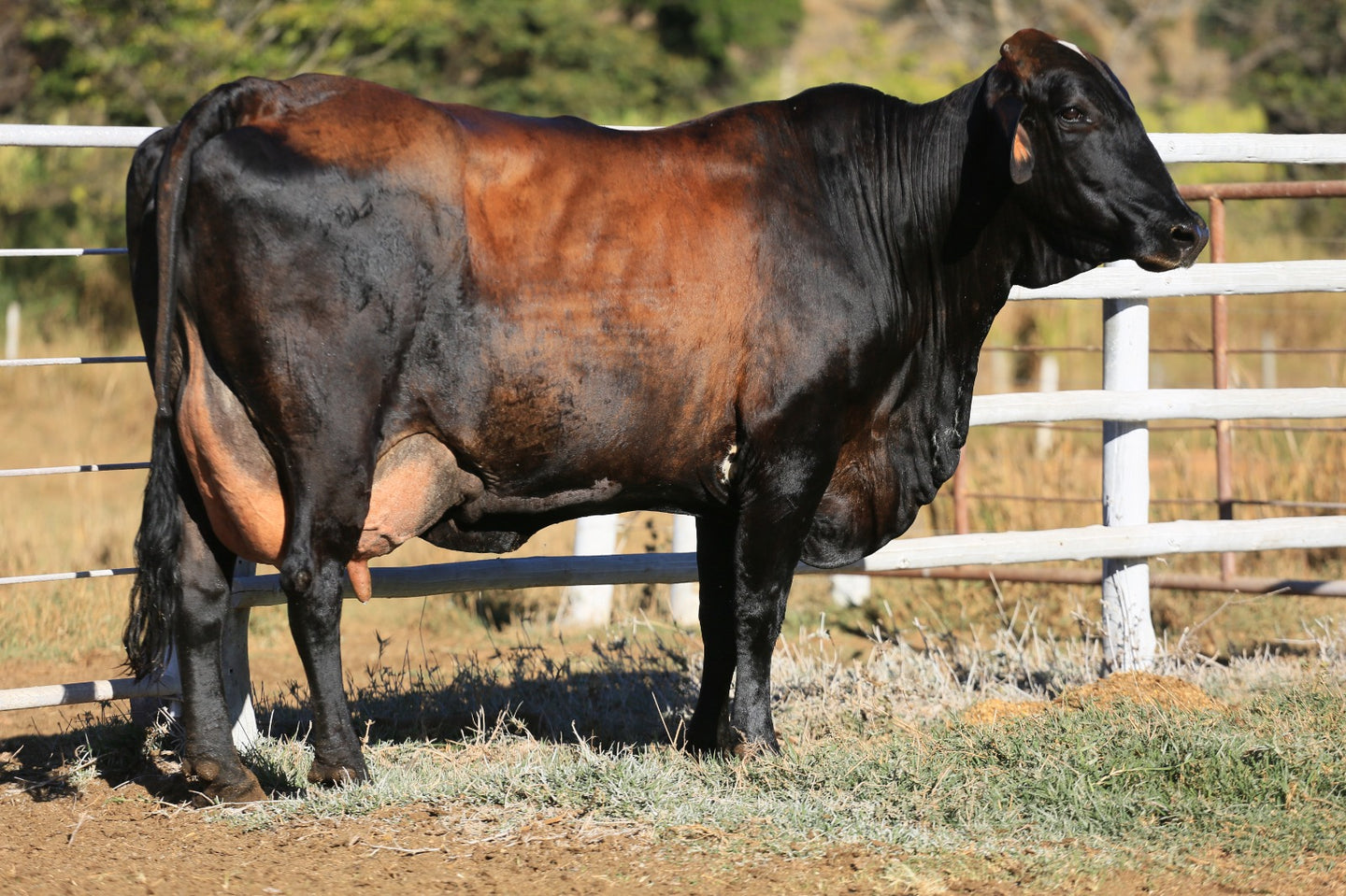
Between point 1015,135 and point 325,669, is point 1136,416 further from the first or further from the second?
point 325,669

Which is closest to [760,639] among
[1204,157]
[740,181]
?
[740,181]

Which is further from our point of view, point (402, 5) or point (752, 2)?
point (752, 2)

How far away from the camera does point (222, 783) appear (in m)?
3.83

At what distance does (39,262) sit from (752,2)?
16301 millimetres

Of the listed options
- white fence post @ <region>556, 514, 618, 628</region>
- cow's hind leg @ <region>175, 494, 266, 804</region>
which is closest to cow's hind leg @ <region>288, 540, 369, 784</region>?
cow's hind leg @ <region>175, 494, 266, 804</region>

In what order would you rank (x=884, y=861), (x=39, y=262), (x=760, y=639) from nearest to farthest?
(x=884, y=861) → (x=760, y=639) → (x=39, y=262)

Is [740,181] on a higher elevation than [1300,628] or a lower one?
higher

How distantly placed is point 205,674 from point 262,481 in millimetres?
564

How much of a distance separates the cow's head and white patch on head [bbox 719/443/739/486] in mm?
1046

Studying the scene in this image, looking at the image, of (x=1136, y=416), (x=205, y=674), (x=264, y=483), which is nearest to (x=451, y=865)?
(x=205, y=674)

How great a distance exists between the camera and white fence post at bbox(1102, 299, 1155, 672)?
5230 mm

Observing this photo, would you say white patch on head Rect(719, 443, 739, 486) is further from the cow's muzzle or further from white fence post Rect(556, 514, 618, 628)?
white fence post Rect(556, 514, 618, 628)

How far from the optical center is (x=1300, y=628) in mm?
6418

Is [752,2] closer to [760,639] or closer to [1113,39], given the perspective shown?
[1113,39]
